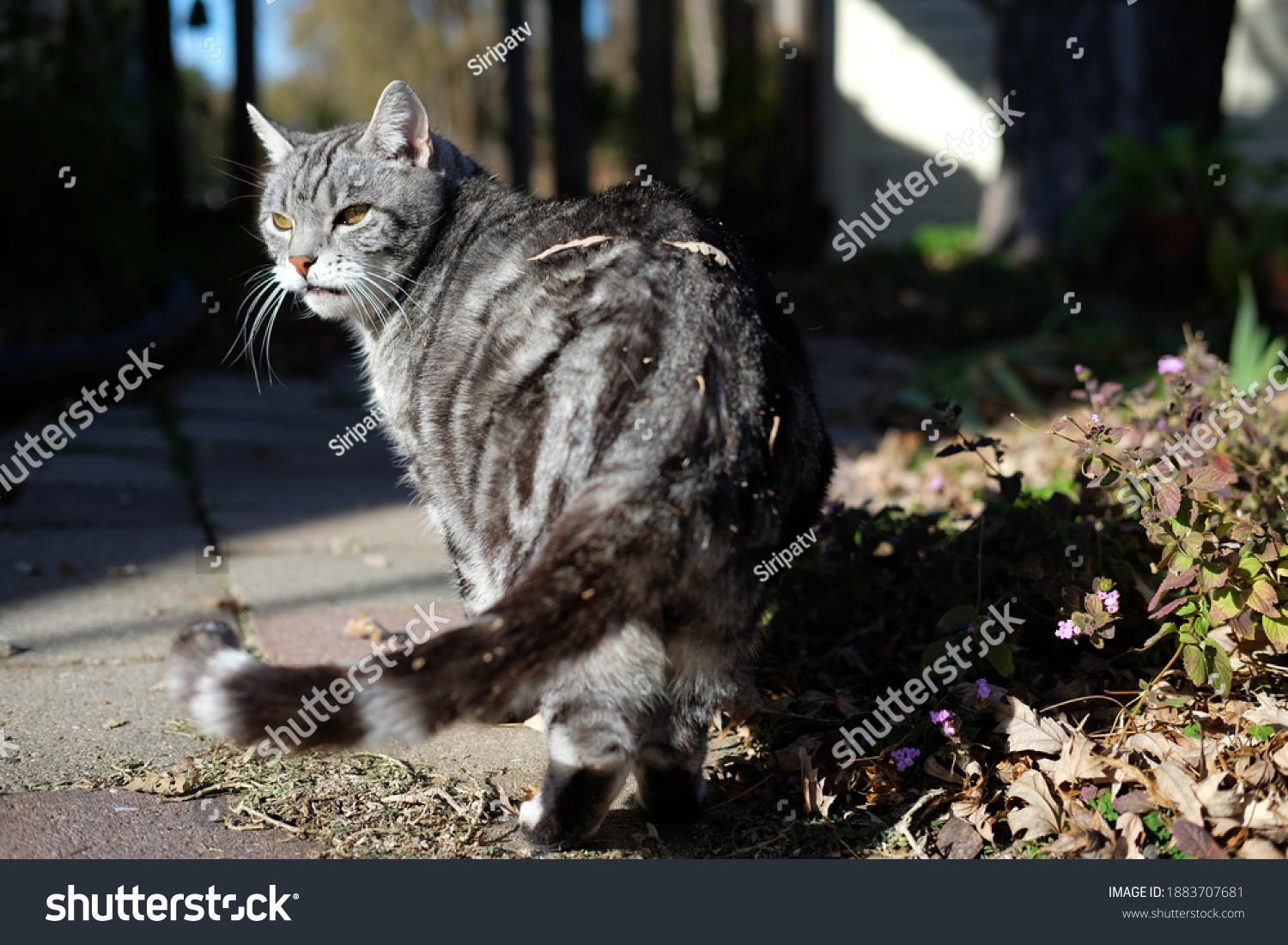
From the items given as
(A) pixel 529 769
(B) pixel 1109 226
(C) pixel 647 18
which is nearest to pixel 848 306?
(B) pixel 1109 226

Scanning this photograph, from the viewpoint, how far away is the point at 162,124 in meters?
7.00

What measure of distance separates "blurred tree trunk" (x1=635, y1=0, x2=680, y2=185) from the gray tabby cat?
23.9 ft

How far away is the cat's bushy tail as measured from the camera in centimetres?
158

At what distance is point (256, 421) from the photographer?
4.87 metres

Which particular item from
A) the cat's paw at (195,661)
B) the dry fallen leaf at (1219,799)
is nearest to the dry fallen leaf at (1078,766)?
the dry fallen leaf at (1219,799)

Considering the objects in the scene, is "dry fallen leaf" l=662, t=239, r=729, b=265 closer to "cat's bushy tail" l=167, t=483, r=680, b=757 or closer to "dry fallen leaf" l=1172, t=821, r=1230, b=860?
"cat's bushy tail" l=167, t=483, r=680, b=757

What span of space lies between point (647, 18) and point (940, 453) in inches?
310

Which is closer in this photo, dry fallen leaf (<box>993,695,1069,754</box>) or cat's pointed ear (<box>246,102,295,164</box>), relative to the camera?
dry fallen leaf (<box>993,695,1069,754</box>)

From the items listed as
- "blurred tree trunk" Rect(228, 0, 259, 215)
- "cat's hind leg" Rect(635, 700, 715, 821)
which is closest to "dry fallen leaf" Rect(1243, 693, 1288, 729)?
"cat's hind leg" Rect(635, 700, 715, 821)

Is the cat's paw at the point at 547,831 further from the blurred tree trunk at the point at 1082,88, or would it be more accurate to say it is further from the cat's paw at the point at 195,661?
the blurred tree trunk at the point at 1082,88

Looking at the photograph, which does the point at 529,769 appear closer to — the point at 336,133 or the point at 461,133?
the point at 336,133

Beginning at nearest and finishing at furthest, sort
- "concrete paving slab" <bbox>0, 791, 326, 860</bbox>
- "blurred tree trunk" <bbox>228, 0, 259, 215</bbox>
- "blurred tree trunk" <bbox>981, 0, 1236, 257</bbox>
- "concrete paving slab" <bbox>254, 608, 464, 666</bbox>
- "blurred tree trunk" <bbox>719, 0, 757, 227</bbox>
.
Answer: "concrete paving slab" <bbox>0, 791, 326, 860</bbox>
"concrete paving slab" <bbox>254, 608, 464, 666</bbox>
"blurred tree trunk" <bbox>981, 0, 1236, 257</bbox>
"blurred tree trunk" <bbox>228, 0, 259, 215</bbox>
"blurred tree trunk" <bbox>719, 0, 757, 227</bbox>

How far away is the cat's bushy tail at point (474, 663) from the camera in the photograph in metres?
1.58

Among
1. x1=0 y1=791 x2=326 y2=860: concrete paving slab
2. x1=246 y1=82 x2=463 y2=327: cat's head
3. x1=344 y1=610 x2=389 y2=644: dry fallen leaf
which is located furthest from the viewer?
x1=344 y1=610 x2=389 y2=644: dry fallen leaf
